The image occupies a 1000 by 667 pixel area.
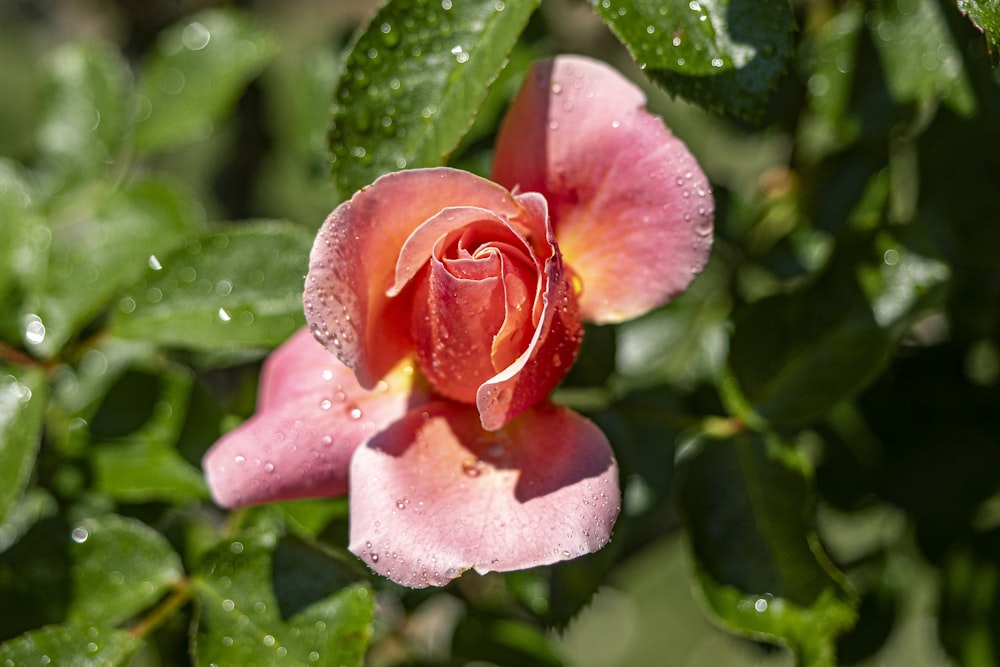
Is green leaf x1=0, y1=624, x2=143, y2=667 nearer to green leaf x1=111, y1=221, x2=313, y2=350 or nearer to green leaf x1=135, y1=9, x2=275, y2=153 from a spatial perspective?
green leaf x1=111, y1=221, x2=313, y2=350

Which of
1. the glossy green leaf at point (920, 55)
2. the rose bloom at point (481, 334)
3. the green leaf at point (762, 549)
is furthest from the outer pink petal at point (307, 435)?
the glossy green leaf at point (920, 55)

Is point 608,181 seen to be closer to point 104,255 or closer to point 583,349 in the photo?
point 583,349

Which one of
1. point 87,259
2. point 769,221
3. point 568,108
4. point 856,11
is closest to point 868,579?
point 769,221

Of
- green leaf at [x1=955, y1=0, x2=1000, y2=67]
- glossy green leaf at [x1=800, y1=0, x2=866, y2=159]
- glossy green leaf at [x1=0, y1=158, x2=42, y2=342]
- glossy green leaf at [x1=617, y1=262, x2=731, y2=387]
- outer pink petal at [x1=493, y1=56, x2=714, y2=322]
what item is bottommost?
glossy green leaf at [x1=617, y1=262, x2=731, y2=387]

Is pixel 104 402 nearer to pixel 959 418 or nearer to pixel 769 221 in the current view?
pixel 769 221

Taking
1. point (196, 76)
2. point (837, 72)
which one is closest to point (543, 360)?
point (837, 72)

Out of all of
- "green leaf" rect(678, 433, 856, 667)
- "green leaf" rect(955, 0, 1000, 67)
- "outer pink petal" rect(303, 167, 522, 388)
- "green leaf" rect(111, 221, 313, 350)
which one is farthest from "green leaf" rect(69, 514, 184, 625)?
"green leaf" rect(955, 0, 1000, 67)

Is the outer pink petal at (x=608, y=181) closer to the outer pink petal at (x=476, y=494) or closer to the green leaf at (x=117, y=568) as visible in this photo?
the outer pink petal at (x=476, y=494)
